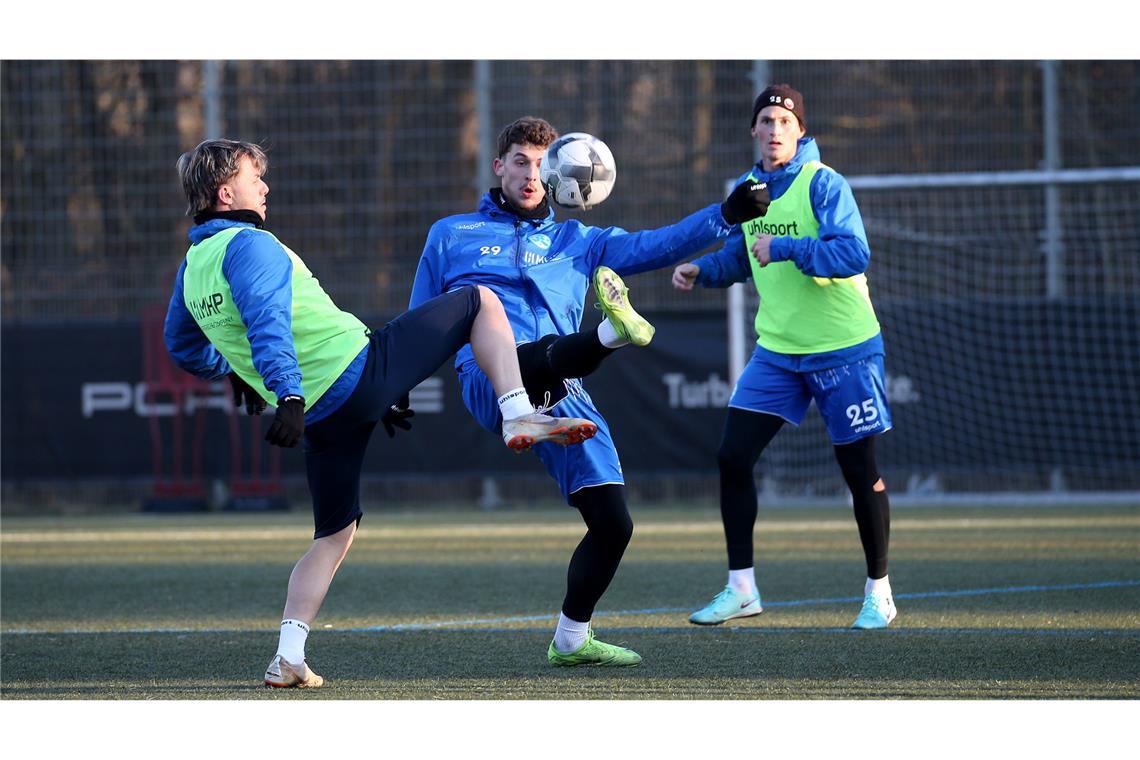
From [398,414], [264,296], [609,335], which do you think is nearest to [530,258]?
[609,335]

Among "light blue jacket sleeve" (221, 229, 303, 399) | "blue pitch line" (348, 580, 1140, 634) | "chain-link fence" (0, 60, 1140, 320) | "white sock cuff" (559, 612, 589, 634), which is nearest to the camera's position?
"light blue jacket sleeve" (221, 229, 303, 399)

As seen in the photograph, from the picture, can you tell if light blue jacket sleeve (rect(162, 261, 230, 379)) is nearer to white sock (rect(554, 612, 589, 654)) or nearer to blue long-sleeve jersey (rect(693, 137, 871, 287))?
white sock (rect(554, 612, 589, 654))

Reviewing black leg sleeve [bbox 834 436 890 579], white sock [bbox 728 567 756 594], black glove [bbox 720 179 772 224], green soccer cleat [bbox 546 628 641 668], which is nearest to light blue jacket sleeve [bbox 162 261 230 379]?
green soccer cleat [bbox 546 628 641 668]

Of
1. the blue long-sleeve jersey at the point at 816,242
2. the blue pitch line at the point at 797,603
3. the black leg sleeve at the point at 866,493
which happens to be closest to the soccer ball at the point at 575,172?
the blue long-sleeve jersey at the point at 816,242

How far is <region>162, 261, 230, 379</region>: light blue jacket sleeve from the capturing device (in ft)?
15.9

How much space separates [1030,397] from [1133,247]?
1702mm

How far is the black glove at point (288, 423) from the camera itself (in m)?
4.24

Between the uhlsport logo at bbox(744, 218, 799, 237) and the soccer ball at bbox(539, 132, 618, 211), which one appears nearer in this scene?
the soccer ball at bbox(539, 132, 618, 211)

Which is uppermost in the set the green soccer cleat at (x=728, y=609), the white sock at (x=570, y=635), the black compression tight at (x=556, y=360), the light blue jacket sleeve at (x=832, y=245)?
the light blue jacket sleeve at (x=832, y=245)

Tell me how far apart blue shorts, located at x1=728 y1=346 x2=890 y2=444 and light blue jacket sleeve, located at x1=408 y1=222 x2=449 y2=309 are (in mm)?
1447

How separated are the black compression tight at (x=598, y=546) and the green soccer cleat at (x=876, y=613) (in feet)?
3.84

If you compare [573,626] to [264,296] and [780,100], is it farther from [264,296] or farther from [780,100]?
[780,100]

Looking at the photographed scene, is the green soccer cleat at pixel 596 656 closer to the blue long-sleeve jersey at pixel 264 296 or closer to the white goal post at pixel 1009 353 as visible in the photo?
the blue long-sleeve jersey at pixel 264 296

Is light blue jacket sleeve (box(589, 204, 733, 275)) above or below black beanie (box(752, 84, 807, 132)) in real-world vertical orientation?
below
